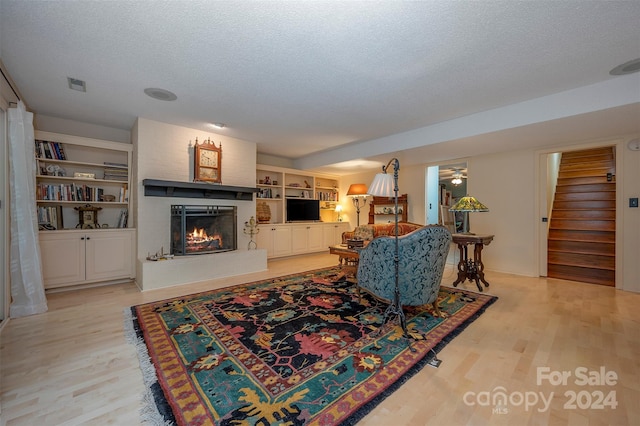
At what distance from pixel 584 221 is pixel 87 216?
8.65 meters

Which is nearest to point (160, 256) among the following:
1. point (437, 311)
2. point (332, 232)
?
point (437, 311)

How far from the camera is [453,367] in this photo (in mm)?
1826

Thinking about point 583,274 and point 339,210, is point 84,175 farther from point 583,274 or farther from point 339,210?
point 583,274

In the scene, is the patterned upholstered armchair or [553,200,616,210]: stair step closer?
the patterned upholstered armchair

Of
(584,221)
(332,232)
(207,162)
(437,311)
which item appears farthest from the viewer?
(332,232)

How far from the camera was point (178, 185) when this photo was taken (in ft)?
12.8

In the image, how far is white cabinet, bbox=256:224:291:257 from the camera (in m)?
5.56

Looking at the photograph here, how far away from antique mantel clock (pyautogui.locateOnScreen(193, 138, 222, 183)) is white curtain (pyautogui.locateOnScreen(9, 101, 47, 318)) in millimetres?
1829

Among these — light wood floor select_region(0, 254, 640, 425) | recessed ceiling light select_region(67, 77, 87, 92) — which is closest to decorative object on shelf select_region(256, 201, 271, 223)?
light wood floor select_region(0, 254, 640, 425)

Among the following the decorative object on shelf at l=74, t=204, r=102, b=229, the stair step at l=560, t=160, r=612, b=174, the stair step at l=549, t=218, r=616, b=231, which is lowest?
the stair step at l=549, t=218, r=616, b=231

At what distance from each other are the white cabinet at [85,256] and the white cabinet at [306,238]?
318 cm

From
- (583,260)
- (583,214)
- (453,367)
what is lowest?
(453,367)

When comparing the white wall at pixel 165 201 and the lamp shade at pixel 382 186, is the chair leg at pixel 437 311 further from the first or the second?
the white wall at pixel 165 201

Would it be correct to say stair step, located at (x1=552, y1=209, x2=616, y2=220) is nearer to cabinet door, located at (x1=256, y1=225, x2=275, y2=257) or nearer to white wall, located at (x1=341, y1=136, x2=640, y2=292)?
white wall, located at (x1=341, y1=136, x2=640, y2=292)
